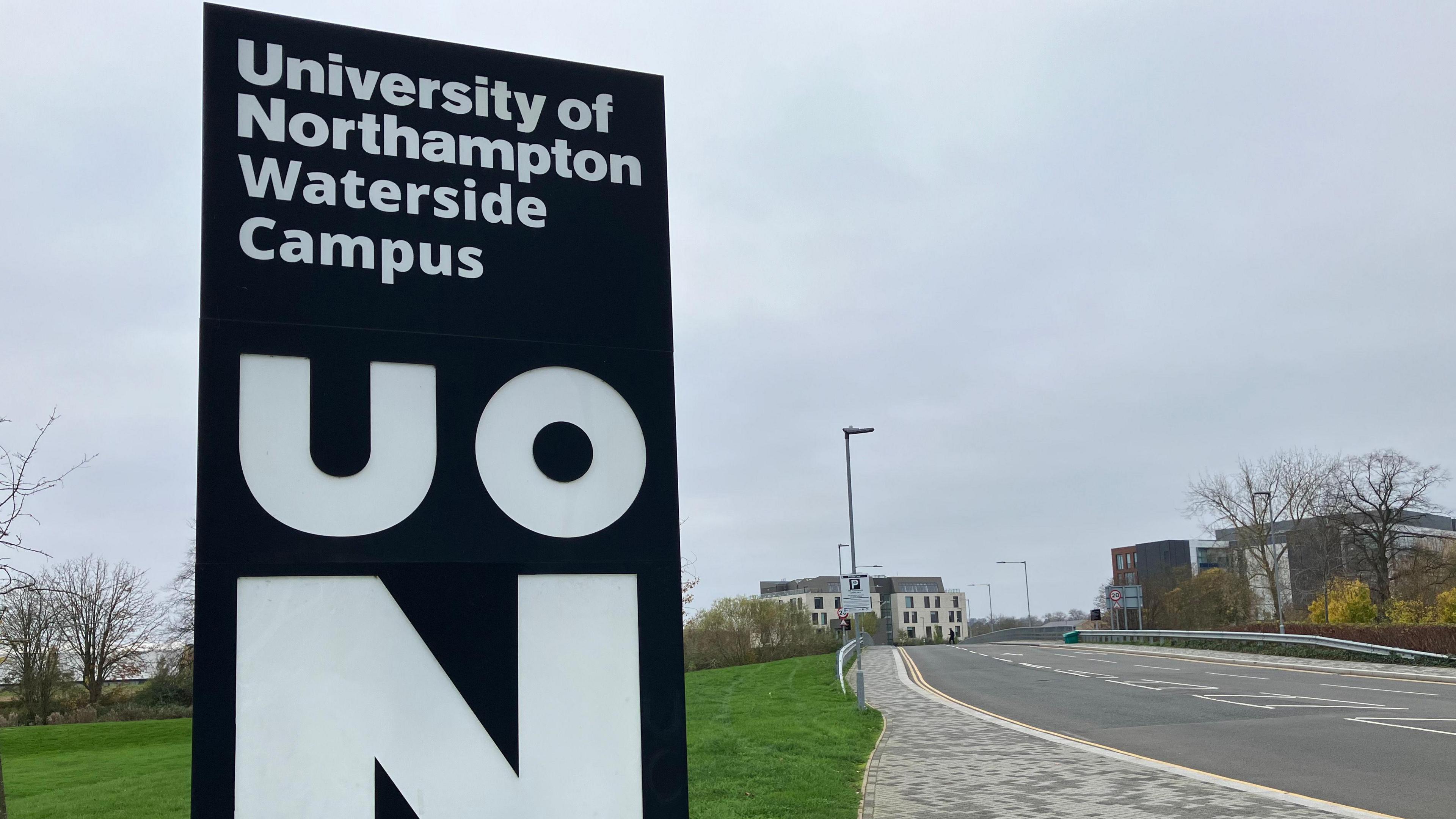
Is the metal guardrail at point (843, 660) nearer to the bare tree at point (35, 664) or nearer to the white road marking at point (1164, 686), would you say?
the white road marking at point (1164, 686)

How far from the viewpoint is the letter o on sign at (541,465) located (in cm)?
391

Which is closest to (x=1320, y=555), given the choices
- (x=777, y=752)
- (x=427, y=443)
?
(x=777, y=752)

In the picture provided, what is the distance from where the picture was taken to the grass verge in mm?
10977

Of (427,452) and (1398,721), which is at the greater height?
(427,452)

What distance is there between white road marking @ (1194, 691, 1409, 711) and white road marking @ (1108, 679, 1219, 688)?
67cm

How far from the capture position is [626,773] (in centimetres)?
393

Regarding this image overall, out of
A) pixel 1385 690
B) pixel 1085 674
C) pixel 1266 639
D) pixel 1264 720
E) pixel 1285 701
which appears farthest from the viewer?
pixel 1266 639

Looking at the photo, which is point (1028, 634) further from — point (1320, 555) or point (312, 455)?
point (312, 455)

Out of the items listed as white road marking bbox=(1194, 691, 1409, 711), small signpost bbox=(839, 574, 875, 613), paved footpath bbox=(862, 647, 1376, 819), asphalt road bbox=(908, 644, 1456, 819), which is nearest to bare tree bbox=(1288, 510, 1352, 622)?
asphalt road bbox=(908, 644, 1456, 819)

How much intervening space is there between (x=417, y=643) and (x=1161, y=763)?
13009 millimetres

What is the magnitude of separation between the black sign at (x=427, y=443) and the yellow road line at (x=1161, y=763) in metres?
9.44

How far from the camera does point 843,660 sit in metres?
40.2

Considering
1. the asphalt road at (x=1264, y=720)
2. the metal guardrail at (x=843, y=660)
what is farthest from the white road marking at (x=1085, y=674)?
the metal guardrail at (x=843, y=660)

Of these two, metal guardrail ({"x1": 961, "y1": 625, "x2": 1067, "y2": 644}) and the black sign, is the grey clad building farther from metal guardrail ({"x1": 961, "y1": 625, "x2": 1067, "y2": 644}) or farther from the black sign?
the black sign
